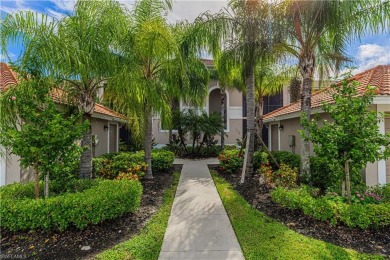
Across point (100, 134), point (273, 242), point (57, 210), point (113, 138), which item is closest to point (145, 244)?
point (57, 210)

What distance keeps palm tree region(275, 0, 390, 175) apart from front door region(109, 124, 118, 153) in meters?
12.2

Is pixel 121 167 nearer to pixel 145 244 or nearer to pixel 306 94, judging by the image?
pixel 145 244

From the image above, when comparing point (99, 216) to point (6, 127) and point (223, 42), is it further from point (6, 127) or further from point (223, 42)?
point (223, 42)

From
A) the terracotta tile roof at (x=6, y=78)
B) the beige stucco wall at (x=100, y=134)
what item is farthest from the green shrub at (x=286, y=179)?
the beige stucco wall at (x=100, y=134)

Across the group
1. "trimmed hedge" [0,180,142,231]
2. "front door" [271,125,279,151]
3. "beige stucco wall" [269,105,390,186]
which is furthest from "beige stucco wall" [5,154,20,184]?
"front door" [271,125,279,151]

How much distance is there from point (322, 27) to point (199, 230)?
6857 millimetres

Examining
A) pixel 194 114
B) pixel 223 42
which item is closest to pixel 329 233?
pixel 223 42

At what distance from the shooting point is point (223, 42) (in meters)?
7.90

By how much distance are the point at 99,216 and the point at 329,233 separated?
5.04 metres

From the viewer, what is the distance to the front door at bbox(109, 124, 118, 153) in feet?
48.3

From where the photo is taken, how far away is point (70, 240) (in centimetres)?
425

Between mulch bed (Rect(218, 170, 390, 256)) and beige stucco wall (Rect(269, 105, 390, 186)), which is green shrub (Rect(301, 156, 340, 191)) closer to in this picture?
beige stucco wall (Rect(269, 105, 390, 186))

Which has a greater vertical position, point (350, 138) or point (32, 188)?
point (350, 138)

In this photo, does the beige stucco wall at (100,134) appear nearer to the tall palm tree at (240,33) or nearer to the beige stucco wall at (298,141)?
the tall palm tree at (240,33)
